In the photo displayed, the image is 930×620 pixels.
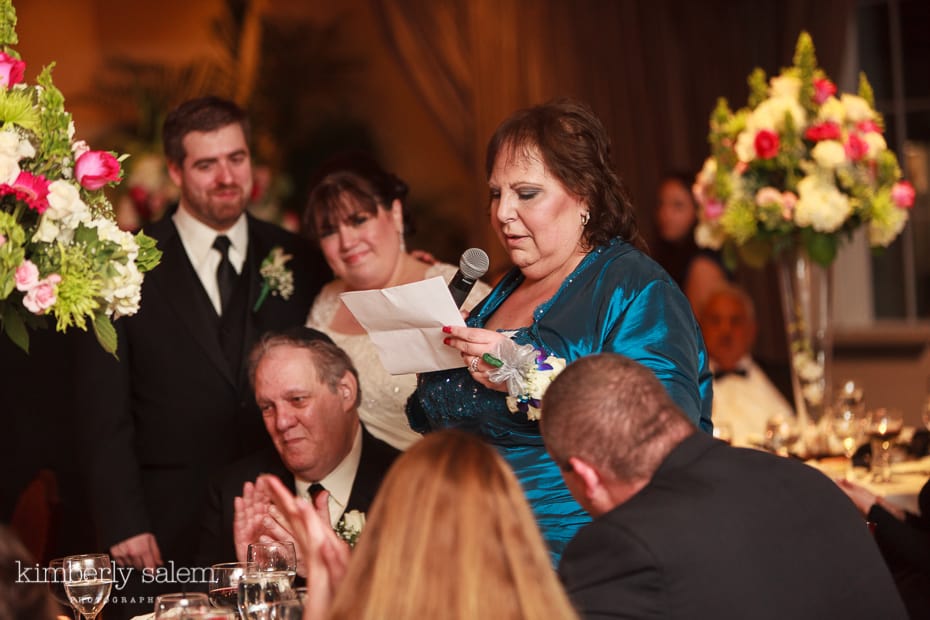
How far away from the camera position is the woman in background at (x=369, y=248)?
374cm

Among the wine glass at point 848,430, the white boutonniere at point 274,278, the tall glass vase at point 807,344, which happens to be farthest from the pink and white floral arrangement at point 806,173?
the white boutonniere at point 274,278

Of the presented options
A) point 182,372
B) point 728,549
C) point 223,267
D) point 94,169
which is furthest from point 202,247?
point 728,549

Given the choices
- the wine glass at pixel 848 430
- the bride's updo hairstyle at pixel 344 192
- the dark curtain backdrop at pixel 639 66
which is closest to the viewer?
the bride's updo hairstyle at pixel 344 192

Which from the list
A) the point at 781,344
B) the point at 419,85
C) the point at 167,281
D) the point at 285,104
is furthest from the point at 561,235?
the point at 285,104

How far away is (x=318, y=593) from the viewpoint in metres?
1.91

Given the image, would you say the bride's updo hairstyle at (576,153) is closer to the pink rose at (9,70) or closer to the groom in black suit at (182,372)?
the pink rose at (9,70)

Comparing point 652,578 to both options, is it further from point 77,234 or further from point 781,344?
point 781,344

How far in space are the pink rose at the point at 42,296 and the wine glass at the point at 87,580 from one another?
0.52 meters

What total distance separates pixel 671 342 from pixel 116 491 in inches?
79.9

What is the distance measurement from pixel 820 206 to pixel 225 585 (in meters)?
2.83

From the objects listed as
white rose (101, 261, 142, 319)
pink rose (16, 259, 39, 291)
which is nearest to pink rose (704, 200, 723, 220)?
white rose (101, 261, 142, 319)

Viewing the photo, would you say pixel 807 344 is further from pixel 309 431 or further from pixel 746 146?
pixel 309 431

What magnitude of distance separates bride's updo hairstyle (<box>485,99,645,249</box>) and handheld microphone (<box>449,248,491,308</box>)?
189 mm

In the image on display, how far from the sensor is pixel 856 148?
174 inches
